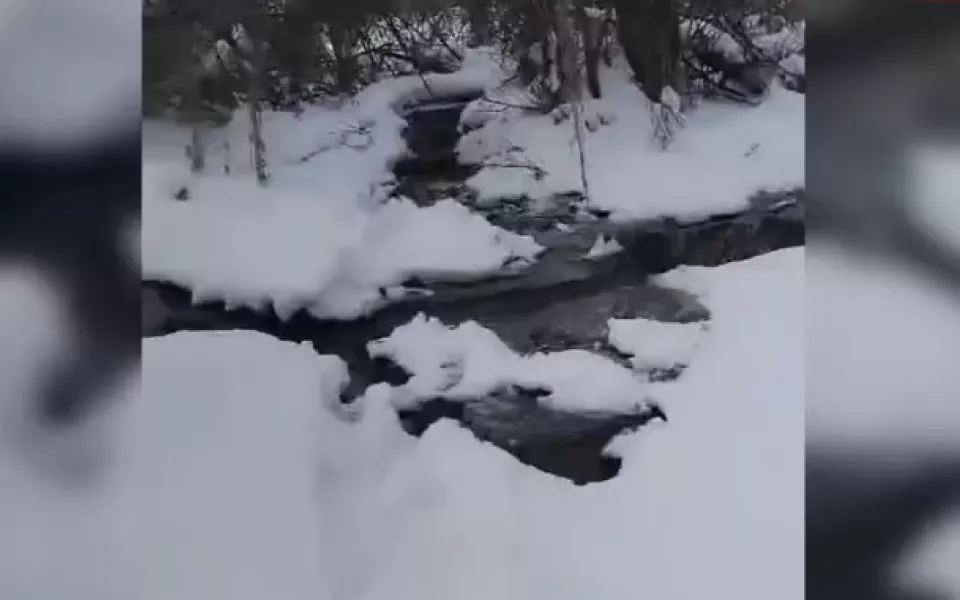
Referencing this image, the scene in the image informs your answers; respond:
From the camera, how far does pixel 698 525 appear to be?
1065 mm

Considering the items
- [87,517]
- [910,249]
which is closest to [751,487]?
[910,249]

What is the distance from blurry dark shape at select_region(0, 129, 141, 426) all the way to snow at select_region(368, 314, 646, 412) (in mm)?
302

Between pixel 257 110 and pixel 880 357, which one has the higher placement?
pixel 257 110

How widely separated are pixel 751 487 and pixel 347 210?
0.59 m

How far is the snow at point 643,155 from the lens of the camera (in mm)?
1063

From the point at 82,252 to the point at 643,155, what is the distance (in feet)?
2.23

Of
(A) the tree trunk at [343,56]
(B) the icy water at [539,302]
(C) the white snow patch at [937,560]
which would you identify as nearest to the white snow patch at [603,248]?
(B) the icy water at [539,302]

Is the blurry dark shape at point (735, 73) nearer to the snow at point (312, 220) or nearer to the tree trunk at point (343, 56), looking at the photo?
the snow at point (312, 220)

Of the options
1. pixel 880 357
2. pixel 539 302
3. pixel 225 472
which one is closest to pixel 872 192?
pixel 880 357

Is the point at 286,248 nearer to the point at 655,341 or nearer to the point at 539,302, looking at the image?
the point at 539,302

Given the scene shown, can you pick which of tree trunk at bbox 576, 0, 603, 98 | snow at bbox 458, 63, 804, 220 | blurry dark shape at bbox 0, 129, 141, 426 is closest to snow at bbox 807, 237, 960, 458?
snow at bbox 458, 63, 804, 220

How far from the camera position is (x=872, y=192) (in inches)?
43.3

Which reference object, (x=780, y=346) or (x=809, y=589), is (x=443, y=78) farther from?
(x=809, y=589)

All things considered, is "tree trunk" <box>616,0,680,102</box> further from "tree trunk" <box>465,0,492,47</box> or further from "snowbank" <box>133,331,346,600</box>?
"snowbank" <box>133,331,346,600</box>
